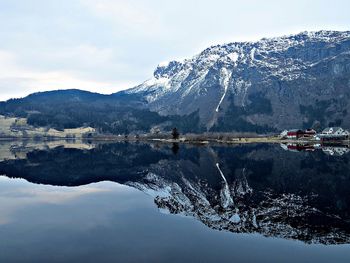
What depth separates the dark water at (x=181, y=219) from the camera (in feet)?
100

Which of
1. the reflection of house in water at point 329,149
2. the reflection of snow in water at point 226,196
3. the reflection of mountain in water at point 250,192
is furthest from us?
the reflection of house in water at point 329,149

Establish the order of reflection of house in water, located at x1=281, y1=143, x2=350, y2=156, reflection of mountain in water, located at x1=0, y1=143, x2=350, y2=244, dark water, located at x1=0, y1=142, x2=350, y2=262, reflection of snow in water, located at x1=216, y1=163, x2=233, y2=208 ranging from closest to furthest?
dark water, located at x1=0, y1=142, x2=350, y2=262
reflection of mountain in water, located at x1=0, y1=143, x2=350, y2=244
reflection of snow in water, located at x1=216, y1=163, x2=233, y2=208
reflection of house in water, located at x1=281, y1=143, x2=350, y2=156

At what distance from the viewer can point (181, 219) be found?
41.7 m

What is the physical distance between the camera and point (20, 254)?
30719mm

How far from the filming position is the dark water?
30578mm

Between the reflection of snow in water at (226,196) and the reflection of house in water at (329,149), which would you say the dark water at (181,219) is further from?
the reflection of house in water at (329,149)

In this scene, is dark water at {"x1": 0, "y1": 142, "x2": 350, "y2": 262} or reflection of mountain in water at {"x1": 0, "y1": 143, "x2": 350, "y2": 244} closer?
dark water at {"x1": 0, "y1": 142, "x2": 350, "y2": 262}

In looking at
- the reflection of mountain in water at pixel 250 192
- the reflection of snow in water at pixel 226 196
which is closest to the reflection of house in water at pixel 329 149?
the reflection of mountain in water at pixel 250 192

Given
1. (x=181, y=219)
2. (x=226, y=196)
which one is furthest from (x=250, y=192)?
(x=181, y=219)

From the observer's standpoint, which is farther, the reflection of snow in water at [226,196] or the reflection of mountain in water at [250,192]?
the reflection of snow in water at [226,196]


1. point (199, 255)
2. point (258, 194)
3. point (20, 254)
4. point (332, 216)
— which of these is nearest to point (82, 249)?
point (20, 254)

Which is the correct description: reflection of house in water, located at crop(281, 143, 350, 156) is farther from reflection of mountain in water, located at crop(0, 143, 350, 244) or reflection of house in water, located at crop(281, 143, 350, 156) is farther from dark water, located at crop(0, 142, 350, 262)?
dark water, located at crop(0, 142, 350, 262)

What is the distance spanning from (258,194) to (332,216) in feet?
48.2

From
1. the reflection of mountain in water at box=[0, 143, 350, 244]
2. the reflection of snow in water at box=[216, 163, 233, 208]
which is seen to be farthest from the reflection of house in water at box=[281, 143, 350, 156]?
the reflection of snow in water at box=[216, 163, 233, 208]
